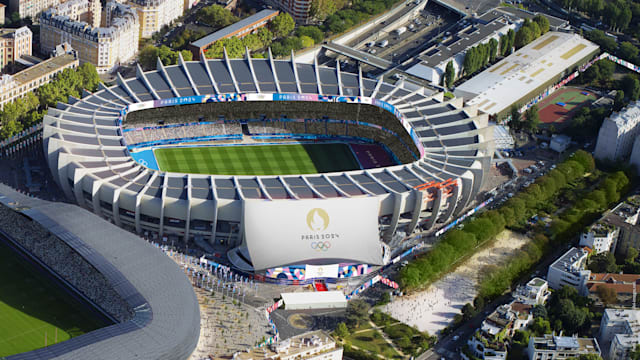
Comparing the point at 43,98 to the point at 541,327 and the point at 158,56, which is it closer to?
the point at 158,56

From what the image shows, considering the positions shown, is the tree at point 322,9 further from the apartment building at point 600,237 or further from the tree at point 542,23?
the apartment building at point 600,237

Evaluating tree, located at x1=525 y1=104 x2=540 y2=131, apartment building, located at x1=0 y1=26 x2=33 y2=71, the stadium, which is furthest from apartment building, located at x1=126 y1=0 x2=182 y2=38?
tree, located at x1=525 y1=104 x2=540 y2=131

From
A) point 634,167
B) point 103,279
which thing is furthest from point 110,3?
point 634,167

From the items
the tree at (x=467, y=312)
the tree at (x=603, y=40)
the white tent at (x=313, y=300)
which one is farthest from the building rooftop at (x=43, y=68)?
the tree at (x=603, y=40)

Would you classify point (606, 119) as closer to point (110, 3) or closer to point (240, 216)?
point (240, 216)

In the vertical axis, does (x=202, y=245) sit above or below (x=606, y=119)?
below

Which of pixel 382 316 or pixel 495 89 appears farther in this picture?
pixel 495 89
